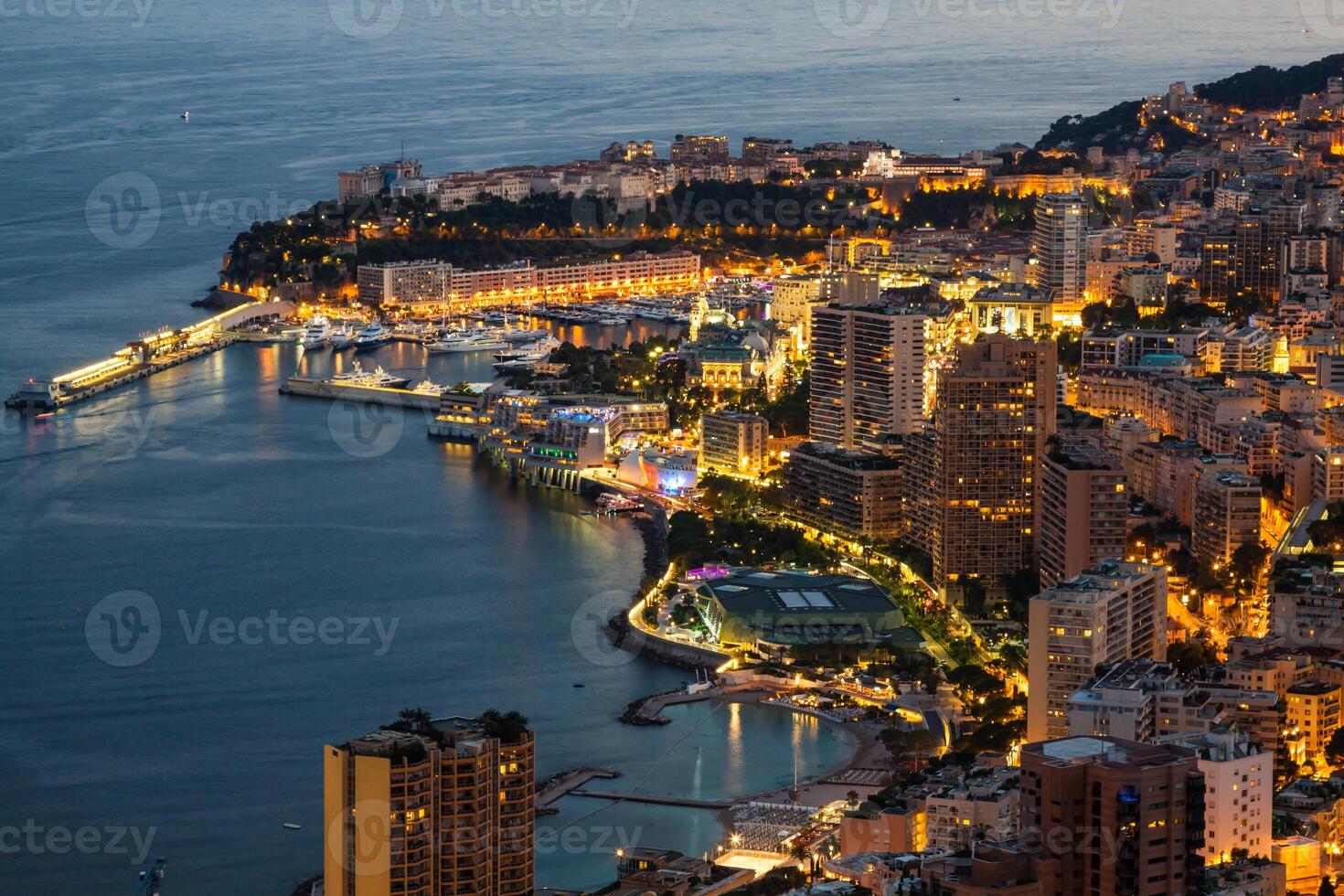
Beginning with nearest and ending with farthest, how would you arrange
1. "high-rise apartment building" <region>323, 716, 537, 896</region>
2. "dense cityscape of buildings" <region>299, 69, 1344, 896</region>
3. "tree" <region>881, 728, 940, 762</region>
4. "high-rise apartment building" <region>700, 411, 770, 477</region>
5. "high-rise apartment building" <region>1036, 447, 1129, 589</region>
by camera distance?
"high-rise apartment building" <region>323, 716, 537, 896</region> → "dense cityscape of buildings" <region>299, 69, 1344, 896</region> → "tree" <region>881, 728, 940, 762</region> → "high-rise apartment building" <region>1036, 447, 1129, 589</region> → "high-rise apartment building" <region>700, 411, 770, 477</region>

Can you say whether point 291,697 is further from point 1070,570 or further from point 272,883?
point 1070,570

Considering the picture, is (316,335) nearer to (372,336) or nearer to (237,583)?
(372,336)

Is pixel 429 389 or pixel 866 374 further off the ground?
pixel 866 374

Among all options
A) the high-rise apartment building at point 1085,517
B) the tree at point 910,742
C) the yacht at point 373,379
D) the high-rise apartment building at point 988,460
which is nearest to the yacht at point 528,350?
the yacht at point 373,379

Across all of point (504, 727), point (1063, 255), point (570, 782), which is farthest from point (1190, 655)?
point (1063, 255)

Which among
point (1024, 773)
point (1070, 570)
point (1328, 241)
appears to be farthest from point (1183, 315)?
point (1024, 773)

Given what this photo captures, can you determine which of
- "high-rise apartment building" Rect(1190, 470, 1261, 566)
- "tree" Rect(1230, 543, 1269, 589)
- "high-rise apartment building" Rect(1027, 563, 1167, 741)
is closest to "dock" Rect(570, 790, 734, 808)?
"high-rise apartment building" Rect(1027, 563, 1167, 741)

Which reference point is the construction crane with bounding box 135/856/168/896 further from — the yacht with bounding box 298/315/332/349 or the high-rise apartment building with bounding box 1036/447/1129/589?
the yacht with bounding box 298/315/332/349
